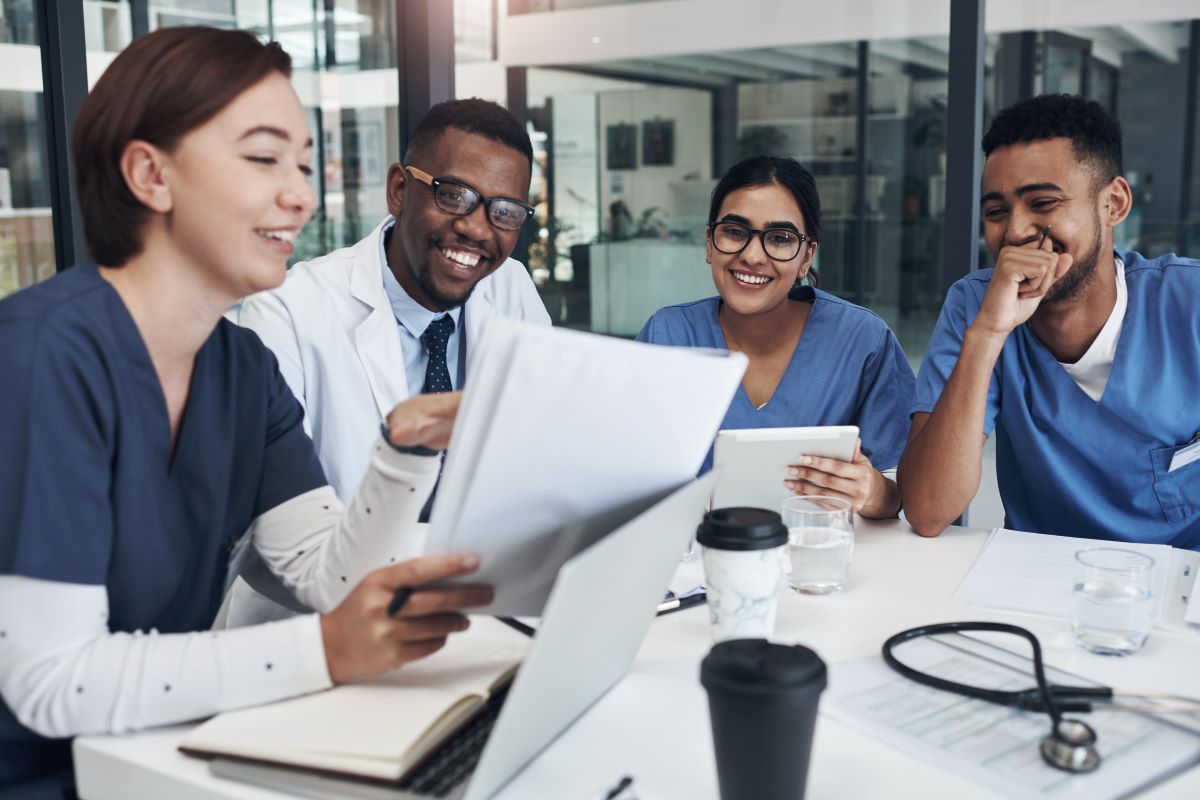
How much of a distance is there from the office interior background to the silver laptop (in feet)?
7.30

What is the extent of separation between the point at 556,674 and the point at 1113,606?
0.72 m

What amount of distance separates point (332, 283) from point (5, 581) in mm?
1283

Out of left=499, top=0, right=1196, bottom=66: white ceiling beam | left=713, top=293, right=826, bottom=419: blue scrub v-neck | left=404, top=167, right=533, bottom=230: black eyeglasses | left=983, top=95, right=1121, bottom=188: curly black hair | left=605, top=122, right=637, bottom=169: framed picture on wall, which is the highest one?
left=499, top=0, right=1196, bottom=66: white ceiling beam

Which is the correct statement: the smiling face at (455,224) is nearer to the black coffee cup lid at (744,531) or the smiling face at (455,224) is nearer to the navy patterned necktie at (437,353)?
the navy patterned necktie at (437,353)

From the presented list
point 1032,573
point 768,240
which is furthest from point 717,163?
point 1032,573

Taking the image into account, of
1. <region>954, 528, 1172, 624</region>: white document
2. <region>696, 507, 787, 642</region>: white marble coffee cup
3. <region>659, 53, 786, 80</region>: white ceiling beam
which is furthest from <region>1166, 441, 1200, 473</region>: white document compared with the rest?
<region>659, 53, 786, 80</region>: white ceiling beam

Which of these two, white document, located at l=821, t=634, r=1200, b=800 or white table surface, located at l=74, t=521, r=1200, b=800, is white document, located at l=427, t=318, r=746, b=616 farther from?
white document, located at l=821, t=634, r=1200, b=800

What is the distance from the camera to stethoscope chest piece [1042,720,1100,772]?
943mm

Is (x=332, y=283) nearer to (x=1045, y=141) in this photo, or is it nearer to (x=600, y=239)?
(x=1045, y=141)

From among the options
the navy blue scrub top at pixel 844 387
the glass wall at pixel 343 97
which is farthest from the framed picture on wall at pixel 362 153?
the navy blue scrub top at pixel 844 387

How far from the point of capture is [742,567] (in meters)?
1.16

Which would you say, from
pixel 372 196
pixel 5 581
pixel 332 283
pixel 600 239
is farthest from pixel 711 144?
pixel 5 581

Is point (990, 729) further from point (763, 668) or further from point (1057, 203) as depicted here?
point (1057, 203)

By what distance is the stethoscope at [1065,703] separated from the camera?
37.4 inches
